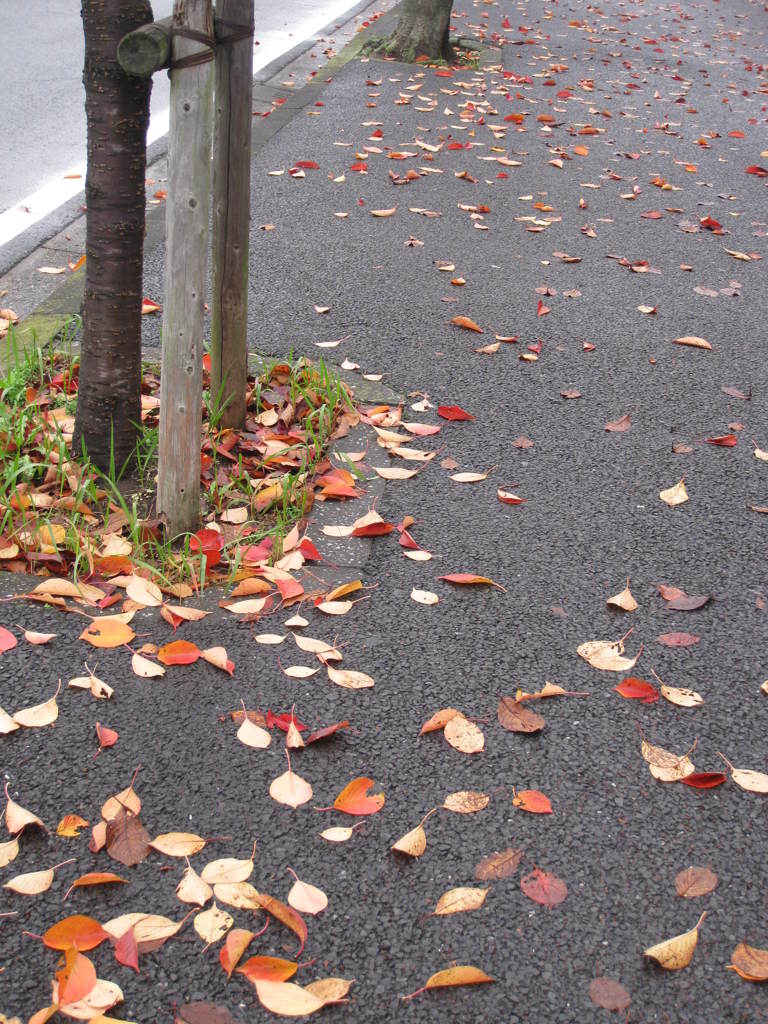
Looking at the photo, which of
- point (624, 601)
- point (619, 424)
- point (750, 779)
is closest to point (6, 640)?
point (624, 601)

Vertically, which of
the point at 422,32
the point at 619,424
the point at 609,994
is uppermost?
the point at 422,32

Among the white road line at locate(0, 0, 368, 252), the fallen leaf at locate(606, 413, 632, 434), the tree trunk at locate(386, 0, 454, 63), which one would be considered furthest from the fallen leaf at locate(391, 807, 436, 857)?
the tree trunk at locate(386, 0, 454, 63)

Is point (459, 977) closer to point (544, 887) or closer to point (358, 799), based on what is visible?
point (544, 887)

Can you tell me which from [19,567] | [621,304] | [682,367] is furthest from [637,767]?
[621,304]

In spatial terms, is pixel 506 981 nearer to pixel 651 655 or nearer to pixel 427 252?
pixel 651 655

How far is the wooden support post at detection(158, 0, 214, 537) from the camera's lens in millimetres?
2158

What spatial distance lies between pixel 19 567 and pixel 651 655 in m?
1.62

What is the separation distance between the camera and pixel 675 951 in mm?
1661

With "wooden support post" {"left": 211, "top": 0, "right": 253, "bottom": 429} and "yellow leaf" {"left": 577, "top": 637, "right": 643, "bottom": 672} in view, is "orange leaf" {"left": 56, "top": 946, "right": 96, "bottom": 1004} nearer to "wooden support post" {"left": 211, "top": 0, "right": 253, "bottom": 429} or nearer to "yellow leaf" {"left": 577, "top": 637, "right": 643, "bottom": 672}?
"yellow leaf" {"left": 577, "top": 637, "right": 643, "bottom": 672}

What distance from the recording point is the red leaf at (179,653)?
2.25 metres

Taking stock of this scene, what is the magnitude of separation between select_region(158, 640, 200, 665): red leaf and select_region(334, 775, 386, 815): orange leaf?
53 cm

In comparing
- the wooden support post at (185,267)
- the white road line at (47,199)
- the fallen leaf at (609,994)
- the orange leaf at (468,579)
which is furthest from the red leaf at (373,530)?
the white road line at (47,199)

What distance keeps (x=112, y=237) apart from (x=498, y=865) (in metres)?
1.81

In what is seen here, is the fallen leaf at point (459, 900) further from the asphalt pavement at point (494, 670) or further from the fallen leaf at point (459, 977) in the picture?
the fallen leaf at point (459, 977)
